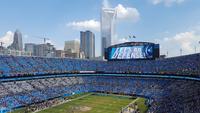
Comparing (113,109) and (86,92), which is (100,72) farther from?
(113,109)

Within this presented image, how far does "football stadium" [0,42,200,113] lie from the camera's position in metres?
55.2

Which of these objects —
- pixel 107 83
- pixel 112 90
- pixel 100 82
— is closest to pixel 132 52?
pixel 107 83

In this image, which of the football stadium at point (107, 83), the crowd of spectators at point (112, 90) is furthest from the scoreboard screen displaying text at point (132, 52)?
the crowd of spectators at point (112, 90)

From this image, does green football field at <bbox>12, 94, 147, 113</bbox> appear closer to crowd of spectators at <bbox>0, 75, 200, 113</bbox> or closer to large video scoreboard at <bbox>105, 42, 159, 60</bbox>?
crowd of spectators at <bbox>0, 75, 200, 113</bbox>

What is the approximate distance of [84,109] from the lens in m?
56.8

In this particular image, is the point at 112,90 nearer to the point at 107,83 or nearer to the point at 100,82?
the point at 107,83

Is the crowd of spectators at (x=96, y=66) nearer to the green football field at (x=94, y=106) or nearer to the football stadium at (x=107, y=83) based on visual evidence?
the football stadium at (x=107, y=83)

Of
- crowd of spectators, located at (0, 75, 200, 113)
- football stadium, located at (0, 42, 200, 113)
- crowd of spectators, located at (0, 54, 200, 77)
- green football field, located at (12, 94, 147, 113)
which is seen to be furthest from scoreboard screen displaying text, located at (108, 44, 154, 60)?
green football field, located at (12, 94, 147, 113)

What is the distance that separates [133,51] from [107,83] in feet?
48.1

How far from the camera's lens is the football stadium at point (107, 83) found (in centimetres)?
5516

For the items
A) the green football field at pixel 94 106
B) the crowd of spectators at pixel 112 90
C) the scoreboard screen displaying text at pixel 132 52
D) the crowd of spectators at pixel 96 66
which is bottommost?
the green football field at pixel 94 106

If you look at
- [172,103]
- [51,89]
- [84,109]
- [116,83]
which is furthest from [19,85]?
[172,103]

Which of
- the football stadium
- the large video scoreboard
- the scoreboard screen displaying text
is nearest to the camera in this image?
the football stadium

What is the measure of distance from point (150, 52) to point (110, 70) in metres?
17.1
